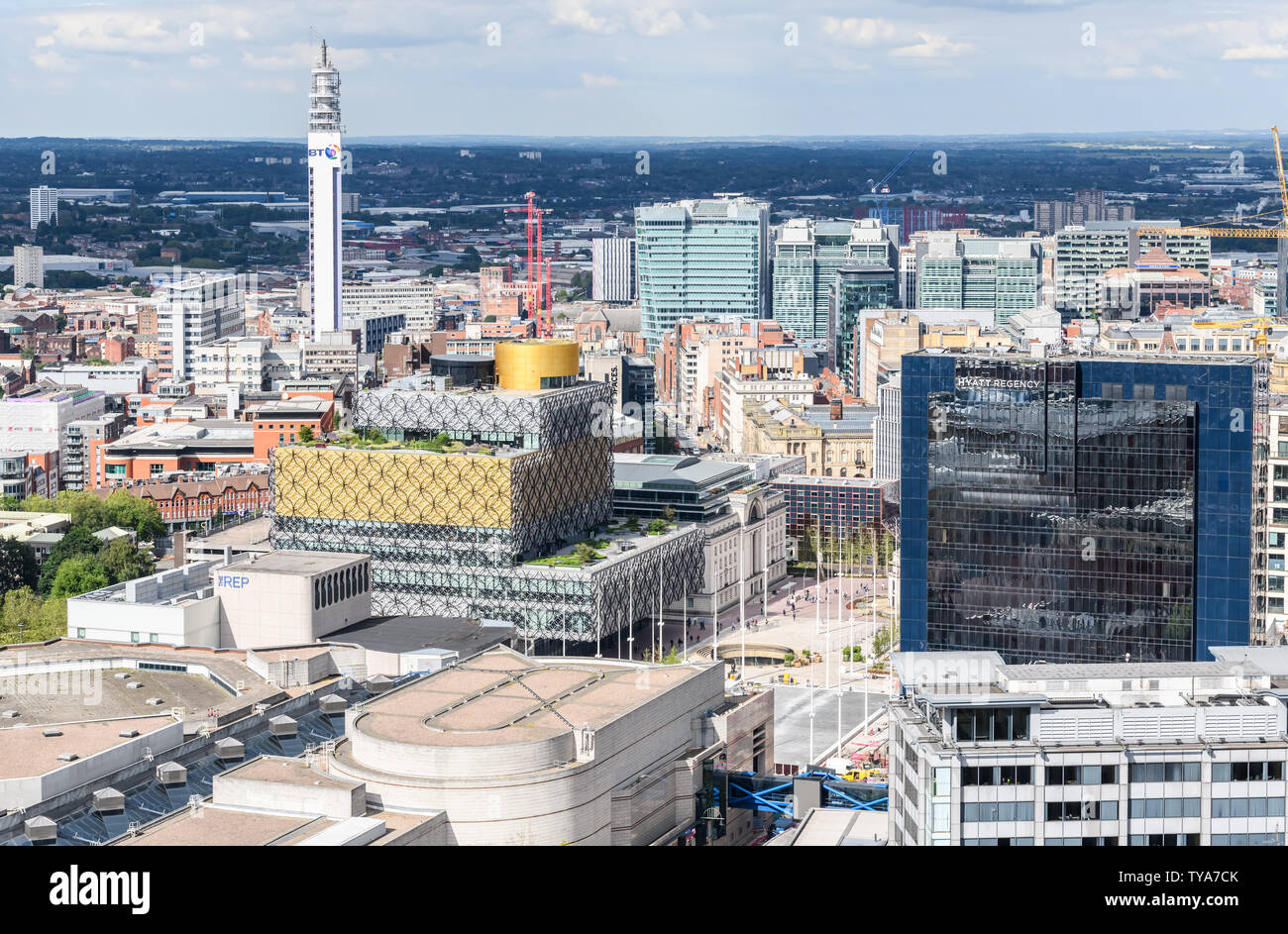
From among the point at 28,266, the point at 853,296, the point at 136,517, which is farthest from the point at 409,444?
the point at 28,266

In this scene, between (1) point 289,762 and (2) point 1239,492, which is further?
(2) point 1239,492

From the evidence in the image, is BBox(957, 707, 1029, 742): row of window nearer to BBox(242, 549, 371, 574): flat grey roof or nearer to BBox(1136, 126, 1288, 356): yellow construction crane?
BBox(242, 549, 371, 574): flat grey roof

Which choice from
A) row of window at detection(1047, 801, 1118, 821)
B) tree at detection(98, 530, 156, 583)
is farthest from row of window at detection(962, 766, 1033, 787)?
tree at detection(98, 530, 156, 583)

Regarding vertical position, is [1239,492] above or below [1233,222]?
below

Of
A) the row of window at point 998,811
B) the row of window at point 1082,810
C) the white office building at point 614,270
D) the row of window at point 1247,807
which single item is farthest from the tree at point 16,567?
the white office building at point 614,270

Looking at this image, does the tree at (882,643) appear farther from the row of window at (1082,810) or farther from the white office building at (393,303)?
the white office building at (393,303)
